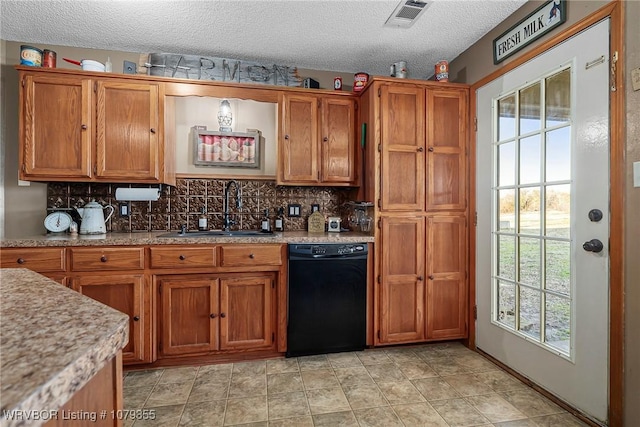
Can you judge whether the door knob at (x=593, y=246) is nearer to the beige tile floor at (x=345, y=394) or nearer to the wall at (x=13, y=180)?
the beige tile floor at (x=345, y=394)

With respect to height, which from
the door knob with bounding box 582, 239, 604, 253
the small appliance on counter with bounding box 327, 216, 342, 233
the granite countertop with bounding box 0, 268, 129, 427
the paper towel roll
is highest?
the paper towel roll

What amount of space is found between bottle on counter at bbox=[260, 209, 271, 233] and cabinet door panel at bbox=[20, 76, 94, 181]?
4.71 feet

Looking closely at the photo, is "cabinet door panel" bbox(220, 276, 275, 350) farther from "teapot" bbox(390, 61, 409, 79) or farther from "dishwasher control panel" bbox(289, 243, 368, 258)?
"teapot" bbox(390, 61, 409, 79)

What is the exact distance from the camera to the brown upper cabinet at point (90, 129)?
2.45m

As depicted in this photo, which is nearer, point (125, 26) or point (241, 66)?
point (125, 26)

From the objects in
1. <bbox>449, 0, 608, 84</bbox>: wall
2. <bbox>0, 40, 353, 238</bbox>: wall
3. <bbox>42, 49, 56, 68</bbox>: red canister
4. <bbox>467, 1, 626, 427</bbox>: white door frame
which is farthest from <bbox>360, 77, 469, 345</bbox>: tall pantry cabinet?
<bbox>0, 40, 353, 238</bbox>: wall

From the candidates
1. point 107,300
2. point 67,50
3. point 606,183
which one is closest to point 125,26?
point 67,50

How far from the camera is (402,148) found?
2650mm

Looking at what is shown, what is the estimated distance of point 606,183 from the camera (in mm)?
1661

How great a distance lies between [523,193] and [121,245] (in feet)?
9.30

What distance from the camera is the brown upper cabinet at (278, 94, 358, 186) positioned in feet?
9.27

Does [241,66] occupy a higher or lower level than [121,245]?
higher

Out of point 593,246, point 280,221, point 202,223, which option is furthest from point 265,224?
point 593,246

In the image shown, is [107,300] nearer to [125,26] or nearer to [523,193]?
[125,26]
